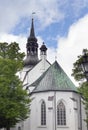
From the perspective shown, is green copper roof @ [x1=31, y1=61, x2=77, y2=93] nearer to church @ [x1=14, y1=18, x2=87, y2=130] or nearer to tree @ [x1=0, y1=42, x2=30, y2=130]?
church @ [x1=14, y1=18, x2=87, y2=130]

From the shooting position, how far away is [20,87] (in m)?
32.7

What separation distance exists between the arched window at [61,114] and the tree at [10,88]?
12.2 metres

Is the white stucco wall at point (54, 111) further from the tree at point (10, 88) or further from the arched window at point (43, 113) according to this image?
the tree at point (10, 88)

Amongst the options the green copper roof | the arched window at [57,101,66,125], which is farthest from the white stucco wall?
the green copper roof

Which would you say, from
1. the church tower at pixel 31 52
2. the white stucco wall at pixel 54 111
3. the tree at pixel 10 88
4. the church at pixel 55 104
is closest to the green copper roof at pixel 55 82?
the church at pixel 55 104

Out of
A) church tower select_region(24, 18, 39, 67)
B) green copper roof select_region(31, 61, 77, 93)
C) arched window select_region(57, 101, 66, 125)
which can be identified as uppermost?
church tower select_region(24, 18, 39, 67)

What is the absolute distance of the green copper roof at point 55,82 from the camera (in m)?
46.9

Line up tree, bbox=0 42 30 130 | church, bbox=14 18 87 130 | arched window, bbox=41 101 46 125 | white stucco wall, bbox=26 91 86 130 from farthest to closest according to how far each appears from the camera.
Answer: arched window, bbox=41 101 46 125, church, bbox=14 18 87 130, white stucco wall, bbox=26 91 86 130, tree, bbox=0 42 30 130

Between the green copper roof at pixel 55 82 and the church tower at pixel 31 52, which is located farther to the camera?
the church tower at pixel 31 52

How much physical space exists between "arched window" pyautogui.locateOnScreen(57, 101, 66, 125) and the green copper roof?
2.61 metres

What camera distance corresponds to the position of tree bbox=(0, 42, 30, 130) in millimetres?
30969

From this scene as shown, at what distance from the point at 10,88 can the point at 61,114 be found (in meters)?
15.7

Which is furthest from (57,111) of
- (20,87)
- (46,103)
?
(20,87)

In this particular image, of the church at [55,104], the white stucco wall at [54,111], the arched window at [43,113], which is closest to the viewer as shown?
the white stucco wall at [54,111]
